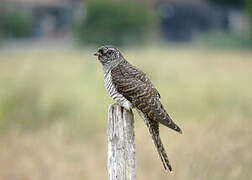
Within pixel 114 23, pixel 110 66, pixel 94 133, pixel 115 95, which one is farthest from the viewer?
pixel 114 23

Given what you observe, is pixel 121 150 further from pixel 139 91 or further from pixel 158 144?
pixel 139 91

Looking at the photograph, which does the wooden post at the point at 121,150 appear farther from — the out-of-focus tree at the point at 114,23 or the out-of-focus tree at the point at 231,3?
the out-of-focus tree at the point at 231,3

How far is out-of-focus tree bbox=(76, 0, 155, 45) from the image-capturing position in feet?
134

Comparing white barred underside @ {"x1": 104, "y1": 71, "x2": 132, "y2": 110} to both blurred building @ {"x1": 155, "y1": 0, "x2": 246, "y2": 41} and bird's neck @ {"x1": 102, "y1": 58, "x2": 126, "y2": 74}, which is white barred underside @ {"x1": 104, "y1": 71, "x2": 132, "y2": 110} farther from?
blurred building @ {"x1": 155, "y1": 0, "x2": 246, "y2": 41}

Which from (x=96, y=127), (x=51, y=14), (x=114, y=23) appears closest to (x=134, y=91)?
(x=96, y=127)

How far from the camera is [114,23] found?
138ft

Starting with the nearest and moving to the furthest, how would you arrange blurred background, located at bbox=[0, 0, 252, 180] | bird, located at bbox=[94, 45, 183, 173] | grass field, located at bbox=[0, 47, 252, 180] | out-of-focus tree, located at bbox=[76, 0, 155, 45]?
1. bird, located at bbox=[94, 45, 183, 173]
2. grass field, located at bbox=[0, 47, 252, 180]
3. blurred background, located at bbox=[0, 0, 252, 180]
4. out-of-focus tree, located at bbox=[76, 0, 155, 45]

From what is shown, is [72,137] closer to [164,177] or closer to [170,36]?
[164,177]

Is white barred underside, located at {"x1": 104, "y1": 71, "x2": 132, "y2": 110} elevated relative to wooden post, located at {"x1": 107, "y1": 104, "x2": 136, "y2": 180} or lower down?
elevated

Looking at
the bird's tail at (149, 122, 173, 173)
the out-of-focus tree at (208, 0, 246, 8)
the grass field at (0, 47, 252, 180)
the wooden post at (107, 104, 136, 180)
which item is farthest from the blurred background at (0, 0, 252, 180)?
the out-of-focus tree at (208, 0, 246, 8)

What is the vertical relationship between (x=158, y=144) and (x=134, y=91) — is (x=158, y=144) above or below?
below

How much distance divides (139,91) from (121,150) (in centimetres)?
102

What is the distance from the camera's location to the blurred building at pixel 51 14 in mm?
54469

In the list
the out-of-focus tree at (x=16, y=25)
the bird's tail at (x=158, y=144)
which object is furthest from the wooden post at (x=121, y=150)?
the out-of-focus tree at (x=16, y=25)
